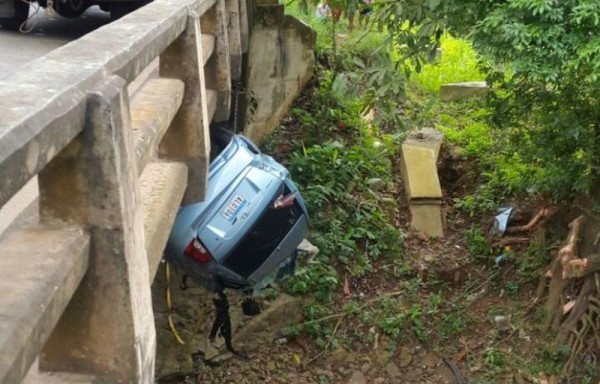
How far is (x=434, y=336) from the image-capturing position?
21.1ft

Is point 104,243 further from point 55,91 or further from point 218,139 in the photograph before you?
point 218,139

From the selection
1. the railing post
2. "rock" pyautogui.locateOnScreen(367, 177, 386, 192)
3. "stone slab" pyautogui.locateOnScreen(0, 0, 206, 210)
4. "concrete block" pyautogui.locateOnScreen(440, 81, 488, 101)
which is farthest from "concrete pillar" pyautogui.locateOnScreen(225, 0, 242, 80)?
"concrete block" pyautogui.locateOnScreen(440, 81, 488, 101)

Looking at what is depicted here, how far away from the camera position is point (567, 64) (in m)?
3.74

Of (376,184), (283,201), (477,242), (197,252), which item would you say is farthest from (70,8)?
(197,252)

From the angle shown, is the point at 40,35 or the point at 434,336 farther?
the point at 40,35

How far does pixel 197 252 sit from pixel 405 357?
9.59 feet

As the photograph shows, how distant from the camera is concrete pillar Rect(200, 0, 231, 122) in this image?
4695 mm

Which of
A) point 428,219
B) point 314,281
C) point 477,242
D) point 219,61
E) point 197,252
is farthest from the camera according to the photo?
point 428,219

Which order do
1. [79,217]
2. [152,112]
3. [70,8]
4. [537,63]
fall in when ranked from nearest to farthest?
[79,217] < [152,112] < [537,63] < [70,8]

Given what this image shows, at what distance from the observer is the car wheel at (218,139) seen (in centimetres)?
474

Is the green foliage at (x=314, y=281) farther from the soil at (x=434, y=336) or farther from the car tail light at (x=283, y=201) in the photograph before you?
the car tail light at (x=283, y=201)

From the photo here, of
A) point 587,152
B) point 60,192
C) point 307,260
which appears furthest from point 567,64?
point 307,260

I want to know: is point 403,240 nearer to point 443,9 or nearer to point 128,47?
point 443,9

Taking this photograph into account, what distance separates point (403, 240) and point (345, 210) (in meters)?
0.62
